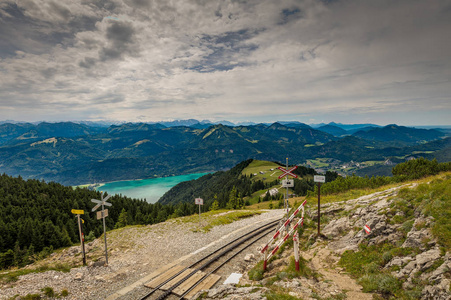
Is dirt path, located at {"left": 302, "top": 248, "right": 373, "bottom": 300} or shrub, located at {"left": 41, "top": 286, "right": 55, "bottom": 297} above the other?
dirt path, located at {"left": 302, "top": 248, "right": 373, "bottom": 300}

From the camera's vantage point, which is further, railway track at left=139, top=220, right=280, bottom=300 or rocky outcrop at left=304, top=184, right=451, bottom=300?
railway track at left=139, top=220, right=280, bottom=300

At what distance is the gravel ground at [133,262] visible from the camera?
46.9 ft

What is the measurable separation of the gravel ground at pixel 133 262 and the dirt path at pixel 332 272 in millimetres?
6307

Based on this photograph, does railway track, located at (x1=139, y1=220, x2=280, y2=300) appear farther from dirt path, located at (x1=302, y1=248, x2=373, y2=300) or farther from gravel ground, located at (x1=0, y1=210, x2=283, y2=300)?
dirt path, located at (x1=302, y1=248, x2=373, y2=300)

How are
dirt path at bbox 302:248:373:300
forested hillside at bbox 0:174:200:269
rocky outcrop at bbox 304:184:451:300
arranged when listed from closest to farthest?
rocky outcrop at bbox 304:184:451:300 < dirt path at bbox 302:248:373:300 < forested hillside at bbox 0:174:200:269

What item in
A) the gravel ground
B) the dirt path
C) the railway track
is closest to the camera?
the dirt path

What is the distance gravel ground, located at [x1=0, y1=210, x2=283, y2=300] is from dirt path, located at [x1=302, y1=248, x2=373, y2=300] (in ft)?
20.7

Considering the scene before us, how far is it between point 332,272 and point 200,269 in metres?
10.1

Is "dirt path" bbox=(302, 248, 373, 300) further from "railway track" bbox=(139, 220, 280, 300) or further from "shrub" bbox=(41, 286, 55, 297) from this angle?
"shrub" bbox=(41, 286, 55, 297)

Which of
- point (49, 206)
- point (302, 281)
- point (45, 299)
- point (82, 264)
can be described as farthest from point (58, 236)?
point (302, 281)

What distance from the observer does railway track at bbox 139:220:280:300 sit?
45.4 feet

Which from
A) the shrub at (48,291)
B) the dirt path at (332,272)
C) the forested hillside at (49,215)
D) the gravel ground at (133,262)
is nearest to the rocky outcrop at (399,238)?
the dirt path at (332,272)

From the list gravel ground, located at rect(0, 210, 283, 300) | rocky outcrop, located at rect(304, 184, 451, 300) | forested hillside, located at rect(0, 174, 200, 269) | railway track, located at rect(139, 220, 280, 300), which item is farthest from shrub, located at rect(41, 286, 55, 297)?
forested hillside, located at rect(0, 174, 200, 269)

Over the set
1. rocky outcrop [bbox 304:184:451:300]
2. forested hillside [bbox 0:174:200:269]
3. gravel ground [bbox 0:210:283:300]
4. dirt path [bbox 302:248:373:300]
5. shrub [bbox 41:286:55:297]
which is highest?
rocky outcrop [bbox 304:184:451:300]
